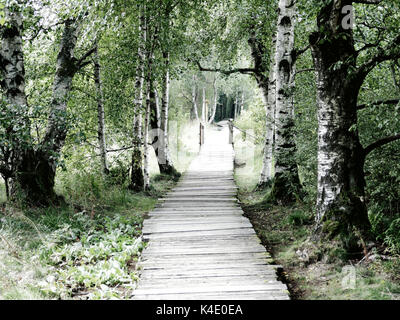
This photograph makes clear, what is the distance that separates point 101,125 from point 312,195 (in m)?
5.92

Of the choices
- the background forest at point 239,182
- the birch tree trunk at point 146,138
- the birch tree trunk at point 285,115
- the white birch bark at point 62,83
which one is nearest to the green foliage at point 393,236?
the background forest at point 239,182

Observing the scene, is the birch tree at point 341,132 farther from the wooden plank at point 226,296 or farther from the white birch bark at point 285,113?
the white birch bark at point 285,113

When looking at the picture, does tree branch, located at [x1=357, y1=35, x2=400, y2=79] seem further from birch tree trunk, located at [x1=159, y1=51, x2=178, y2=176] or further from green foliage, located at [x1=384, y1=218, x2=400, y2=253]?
birch tree trunk, located at [x1=159, y1=51, x2=178, y2=176]

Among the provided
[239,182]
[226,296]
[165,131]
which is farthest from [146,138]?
[226,296]

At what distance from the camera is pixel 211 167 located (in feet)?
47.9

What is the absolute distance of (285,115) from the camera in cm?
810

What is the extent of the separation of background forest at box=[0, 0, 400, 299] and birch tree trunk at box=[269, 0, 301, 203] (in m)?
0.03

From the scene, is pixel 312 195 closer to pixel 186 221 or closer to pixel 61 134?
pixel 186 221

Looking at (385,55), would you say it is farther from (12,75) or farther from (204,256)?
(12,75)

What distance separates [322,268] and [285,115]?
424 centimetres

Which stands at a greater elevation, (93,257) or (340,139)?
(340,139)

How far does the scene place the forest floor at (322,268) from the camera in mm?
3947
